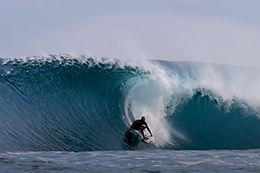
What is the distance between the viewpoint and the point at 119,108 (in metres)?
13.6

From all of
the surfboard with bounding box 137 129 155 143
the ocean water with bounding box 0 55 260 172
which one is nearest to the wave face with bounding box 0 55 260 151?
the ocean water with bounding box 0 55 260 172

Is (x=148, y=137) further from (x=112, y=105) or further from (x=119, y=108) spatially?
(x=112, y=105)

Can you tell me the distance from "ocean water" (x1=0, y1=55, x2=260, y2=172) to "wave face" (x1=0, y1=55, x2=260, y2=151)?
2cm

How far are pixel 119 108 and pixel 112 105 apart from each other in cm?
29

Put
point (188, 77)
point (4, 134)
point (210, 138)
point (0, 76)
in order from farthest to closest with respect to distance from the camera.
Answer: point (188, 77) < point (0, 76) < point (210, 138) < point (4, 134)

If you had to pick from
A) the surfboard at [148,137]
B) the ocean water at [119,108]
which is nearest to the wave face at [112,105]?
the ocean water at [119,108]

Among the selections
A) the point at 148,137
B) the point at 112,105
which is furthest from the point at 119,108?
the point at 148,137

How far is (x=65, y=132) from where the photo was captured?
36.8ft

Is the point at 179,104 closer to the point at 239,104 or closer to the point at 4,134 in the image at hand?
the point at 239,104

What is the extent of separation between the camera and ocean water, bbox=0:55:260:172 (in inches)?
411

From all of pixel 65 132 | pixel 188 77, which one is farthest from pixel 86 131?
pixel 188 77

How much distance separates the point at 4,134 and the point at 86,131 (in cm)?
231

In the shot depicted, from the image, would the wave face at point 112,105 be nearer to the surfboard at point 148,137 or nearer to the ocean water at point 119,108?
the ocean water at point 119,108

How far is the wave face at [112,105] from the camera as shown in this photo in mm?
11203
